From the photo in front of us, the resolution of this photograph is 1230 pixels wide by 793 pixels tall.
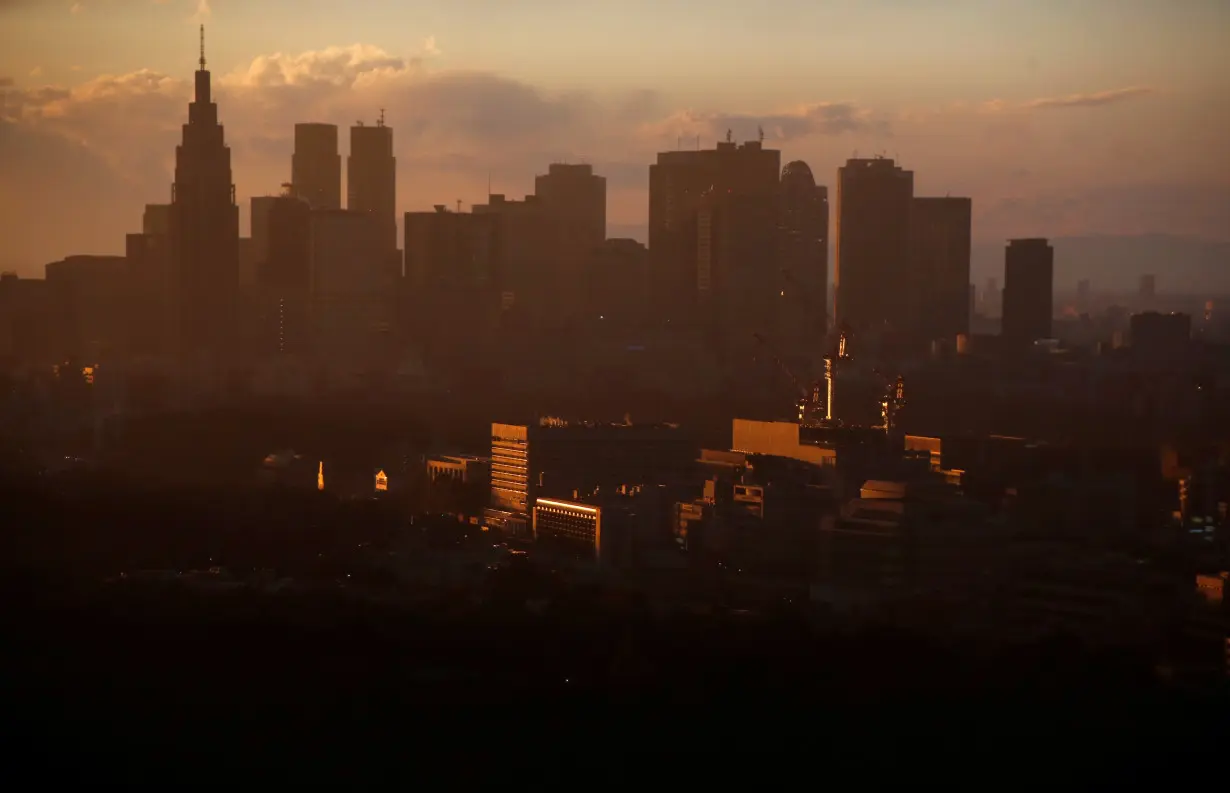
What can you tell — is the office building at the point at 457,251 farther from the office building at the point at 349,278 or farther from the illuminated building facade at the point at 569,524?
the illuminated building facade at the point at 569,524

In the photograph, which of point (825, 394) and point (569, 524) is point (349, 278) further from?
point (569, 524)

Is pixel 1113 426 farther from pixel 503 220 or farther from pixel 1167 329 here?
pixel 503 220

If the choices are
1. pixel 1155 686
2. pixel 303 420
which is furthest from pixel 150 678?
pixel 303 420

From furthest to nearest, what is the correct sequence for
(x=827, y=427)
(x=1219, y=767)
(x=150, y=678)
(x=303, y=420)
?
(x=303, y=420) → (x=827, y=427) → (x=150, y=678) → (x=1219, y=767)

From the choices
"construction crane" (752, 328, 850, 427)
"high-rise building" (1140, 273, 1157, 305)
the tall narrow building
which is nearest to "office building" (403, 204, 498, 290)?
the tall narrow building

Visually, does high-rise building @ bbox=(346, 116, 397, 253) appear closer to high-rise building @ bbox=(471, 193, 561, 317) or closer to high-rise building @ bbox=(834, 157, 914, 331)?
high-rise building @ bbox=(471, 193, 561, 317)

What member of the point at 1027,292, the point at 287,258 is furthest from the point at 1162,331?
the point at 287,258
